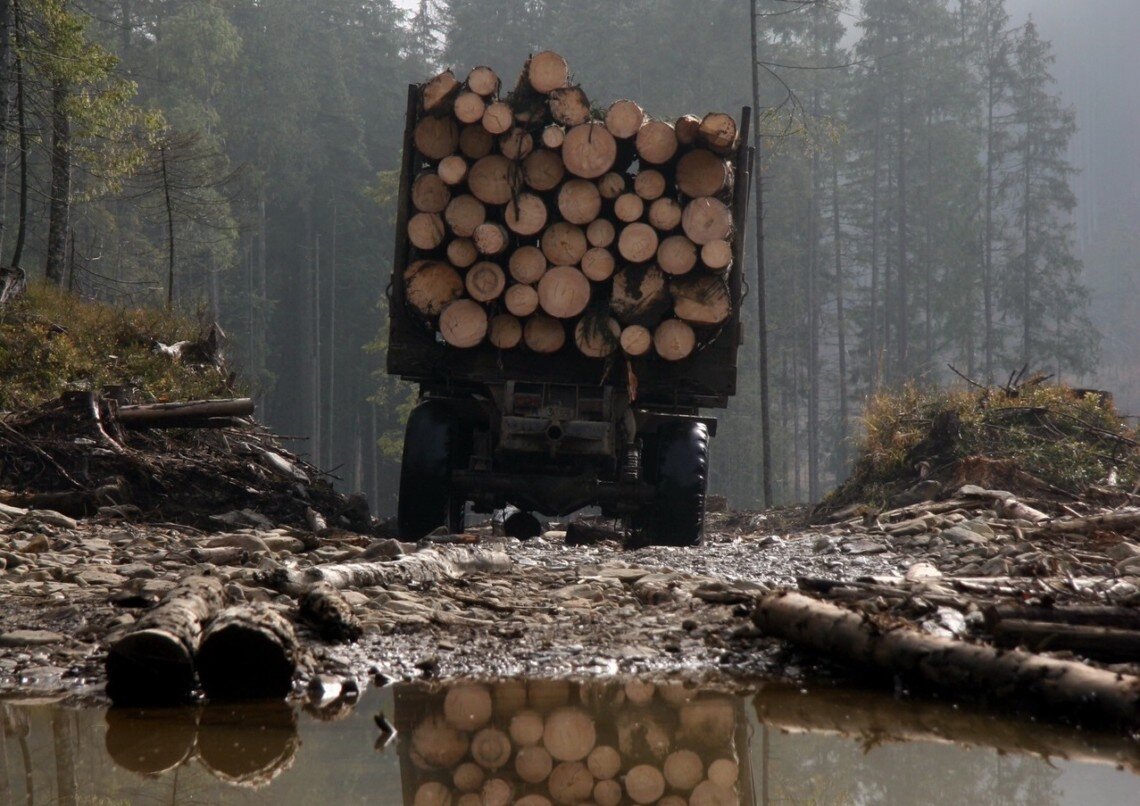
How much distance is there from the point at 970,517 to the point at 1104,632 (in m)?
5.80

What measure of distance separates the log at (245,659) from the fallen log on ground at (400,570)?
870 mm

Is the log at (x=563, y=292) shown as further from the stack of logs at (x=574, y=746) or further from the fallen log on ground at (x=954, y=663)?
the stack of logs at (x=574, y=746)

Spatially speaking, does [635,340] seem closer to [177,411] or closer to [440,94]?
[440,94]

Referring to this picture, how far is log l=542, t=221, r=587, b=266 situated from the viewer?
941 centimetres

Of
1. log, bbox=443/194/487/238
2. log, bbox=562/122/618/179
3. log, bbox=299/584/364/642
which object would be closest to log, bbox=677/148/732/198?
log, bbox=562/122/618/179

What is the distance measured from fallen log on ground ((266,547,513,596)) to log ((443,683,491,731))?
1078 millimetres

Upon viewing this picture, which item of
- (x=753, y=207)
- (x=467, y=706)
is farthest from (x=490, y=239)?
(x=753, y=207)

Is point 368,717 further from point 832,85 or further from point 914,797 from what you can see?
point 832,85

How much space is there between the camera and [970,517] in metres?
10.0

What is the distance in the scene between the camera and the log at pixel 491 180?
9484 millimetres

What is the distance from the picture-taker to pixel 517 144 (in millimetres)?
9461

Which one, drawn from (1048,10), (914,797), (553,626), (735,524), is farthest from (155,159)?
(1048,10)

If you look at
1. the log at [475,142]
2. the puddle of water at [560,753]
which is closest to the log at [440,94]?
the log at [475,142]

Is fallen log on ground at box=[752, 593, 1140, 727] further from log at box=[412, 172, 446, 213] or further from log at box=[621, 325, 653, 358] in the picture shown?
log at box=[412, 172, 446, 213]
